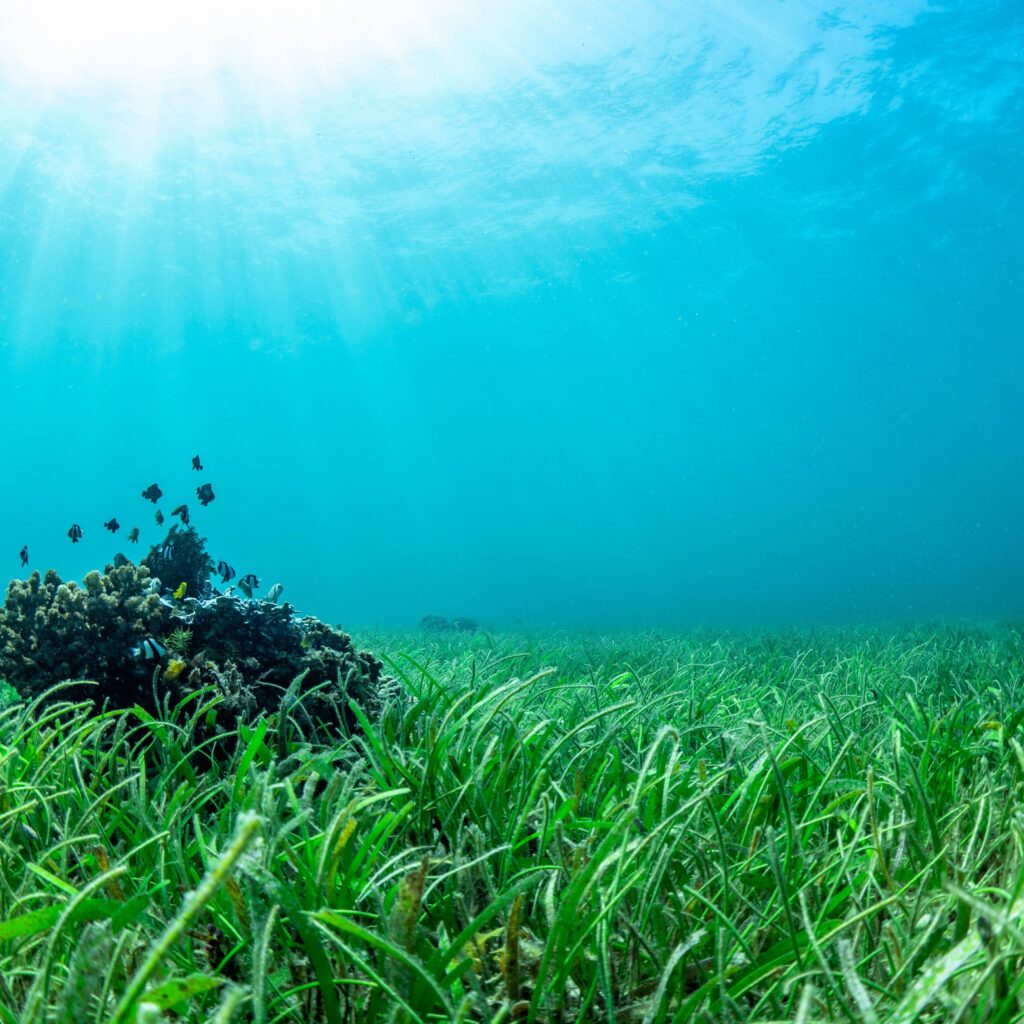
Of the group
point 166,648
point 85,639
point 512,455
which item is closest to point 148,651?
point 166,648

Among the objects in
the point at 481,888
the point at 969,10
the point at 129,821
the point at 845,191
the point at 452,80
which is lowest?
the point at 481,888

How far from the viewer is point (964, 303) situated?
89500 mm

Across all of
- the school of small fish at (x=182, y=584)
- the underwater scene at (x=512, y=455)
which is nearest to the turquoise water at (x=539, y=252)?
the underwater scene at (x=512, y=455)

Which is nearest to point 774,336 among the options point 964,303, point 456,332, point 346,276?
point 964,303

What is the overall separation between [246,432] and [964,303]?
125939 millimetres

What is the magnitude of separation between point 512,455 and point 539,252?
92.6 metres

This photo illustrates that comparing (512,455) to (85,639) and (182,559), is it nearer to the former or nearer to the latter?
(182,559)

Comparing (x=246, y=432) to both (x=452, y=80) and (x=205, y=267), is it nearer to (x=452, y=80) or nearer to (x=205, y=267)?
(x=205, y=267)

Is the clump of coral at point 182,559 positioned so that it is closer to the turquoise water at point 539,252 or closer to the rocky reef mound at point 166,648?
the rocky reef mound at point 166,648

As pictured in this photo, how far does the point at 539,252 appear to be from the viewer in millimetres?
60719

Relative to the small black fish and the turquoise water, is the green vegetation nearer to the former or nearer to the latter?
the small black fish

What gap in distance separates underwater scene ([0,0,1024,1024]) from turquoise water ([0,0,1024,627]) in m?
0.38

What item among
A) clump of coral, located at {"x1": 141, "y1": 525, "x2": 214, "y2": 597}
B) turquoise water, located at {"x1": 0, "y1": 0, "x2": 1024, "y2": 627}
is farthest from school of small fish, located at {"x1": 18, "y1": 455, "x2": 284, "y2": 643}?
turquoise water, located at {"x1": 0, "y1": 0, "x2": 1024, "y2": 627}

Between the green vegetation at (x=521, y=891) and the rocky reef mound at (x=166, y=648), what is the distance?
748mm
